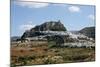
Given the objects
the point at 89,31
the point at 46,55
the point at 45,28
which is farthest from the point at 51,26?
the point at 89,31

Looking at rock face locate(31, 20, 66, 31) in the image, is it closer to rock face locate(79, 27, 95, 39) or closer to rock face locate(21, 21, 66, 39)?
rock face locate(21, 21, 66, 39)

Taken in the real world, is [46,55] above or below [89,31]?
below

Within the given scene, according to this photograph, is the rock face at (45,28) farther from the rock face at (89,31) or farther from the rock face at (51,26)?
the rock face at (89,31)

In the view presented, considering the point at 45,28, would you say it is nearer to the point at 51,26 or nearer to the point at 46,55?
the point at 51,26

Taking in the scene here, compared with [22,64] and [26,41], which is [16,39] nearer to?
[26,41]

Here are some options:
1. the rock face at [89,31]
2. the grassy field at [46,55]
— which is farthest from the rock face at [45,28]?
the rock face at [89,31]
